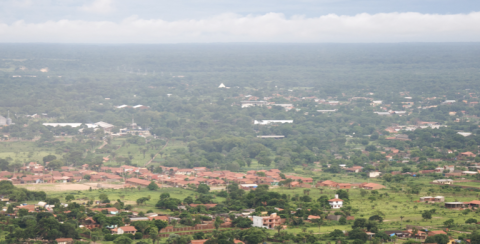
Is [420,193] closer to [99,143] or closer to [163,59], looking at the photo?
[99,143]

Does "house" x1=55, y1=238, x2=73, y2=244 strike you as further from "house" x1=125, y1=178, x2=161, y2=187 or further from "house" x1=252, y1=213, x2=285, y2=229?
"house" x1=125, y1=178, x2=161, y2=187

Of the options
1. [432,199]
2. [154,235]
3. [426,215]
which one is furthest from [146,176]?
[426,215]

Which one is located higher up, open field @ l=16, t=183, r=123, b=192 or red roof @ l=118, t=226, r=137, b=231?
red roof @ l=118, t=226, r=137, b=231

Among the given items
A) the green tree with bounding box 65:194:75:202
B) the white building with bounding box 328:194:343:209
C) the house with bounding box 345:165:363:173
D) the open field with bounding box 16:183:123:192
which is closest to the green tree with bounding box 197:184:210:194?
the open field with bounding box 16:183:123:192

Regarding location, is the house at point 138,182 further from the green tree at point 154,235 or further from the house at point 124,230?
the green tree at point 154,235

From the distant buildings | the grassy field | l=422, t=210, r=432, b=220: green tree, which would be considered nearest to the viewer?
l=422, t=210, r=432, b=220: green tree

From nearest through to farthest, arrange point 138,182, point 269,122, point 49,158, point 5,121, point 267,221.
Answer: point 267,221
point 138,182
point 49,158
point 5,121
point 269,122

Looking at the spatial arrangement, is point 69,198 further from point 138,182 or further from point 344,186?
point 344,186

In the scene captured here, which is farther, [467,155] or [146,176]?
[467,155]

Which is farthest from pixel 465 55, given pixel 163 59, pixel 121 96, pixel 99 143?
pixel 99 143
